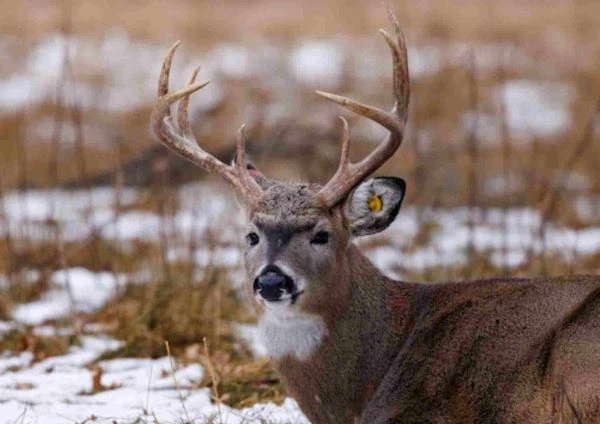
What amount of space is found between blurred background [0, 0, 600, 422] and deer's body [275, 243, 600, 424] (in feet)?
3.13

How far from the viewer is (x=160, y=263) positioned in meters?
9.34

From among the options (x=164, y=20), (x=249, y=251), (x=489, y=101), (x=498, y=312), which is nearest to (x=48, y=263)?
(x=249, y=251)

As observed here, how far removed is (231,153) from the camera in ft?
36.2

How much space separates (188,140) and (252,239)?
0.66 meters

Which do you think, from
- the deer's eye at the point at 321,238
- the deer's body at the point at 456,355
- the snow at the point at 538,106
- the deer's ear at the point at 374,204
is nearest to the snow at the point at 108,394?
the deer's body at the point at 456,355

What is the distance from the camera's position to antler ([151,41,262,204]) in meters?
6.20

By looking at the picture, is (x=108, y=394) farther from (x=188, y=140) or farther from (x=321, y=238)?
(x=321, y=238)

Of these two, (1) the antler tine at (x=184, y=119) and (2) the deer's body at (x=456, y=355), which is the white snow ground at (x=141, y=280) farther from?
(1) the antler tine at (x=184, y=119)

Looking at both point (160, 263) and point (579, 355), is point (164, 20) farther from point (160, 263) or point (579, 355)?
point (579, 355)

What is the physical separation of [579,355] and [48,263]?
4879mm

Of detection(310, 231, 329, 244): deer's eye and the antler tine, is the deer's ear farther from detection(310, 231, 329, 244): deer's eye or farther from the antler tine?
the antler tine

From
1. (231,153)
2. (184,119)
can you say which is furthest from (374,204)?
(231,153)

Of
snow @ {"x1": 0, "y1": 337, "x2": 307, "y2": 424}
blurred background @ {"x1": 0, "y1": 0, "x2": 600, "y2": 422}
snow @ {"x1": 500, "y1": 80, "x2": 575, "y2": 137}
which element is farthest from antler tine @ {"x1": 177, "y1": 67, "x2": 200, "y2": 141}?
snow @ {"x1": 500, "y1": 80, "x2": 575, "y2": 137}

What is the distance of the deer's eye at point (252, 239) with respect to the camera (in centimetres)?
605
